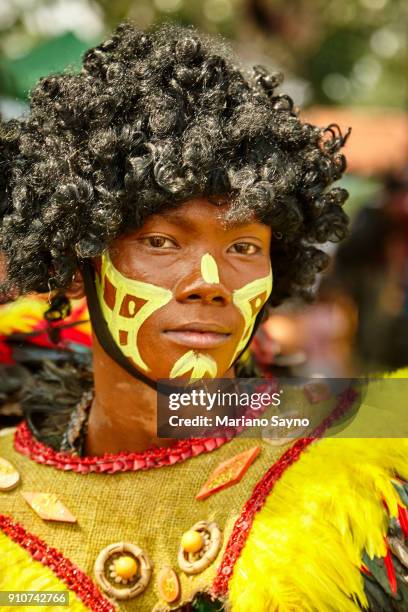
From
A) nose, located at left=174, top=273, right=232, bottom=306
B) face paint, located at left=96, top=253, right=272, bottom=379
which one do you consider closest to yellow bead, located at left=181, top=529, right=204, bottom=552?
face paint, located at left=96, top=253, right=272, bottom=379

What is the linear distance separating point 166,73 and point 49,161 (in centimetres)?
39

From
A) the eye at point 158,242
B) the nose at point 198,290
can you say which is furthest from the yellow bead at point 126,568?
the eye at point 158,242

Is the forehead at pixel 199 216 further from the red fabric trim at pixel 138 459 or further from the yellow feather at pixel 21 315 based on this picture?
the yellow feather at pixel 21 315

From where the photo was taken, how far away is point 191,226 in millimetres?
2062

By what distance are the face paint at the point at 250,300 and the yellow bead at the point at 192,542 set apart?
0.46 meters

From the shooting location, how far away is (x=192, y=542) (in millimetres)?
2074

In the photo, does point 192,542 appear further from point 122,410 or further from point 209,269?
point 209,269

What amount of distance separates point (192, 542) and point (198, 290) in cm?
64

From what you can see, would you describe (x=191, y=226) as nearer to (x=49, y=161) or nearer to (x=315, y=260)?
(x=49, y=161)

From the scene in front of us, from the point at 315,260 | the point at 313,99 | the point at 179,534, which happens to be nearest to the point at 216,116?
the point at 315,260

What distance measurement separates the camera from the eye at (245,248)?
7.04 feet

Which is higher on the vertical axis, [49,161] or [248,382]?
[49,161]

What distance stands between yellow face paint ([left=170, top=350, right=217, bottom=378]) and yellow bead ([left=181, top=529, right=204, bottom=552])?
1.33 ft

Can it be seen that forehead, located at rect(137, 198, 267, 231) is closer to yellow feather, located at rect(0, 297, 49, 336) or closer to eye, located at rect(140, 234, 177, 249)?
eye, located at rect(140, 234, 177, 249)
